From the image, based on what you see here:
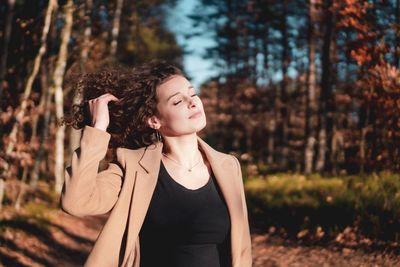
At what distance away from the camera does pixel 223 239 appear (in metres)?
2.42

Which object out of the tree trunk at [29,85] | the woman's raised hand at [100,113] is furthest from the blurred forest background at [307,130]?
the woman's raised hand at [100,113]

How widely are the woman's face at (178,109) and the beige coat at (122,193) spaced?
0.49ft

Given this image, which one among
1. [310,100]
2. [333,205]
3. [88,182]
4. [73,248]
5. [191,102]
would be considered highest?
[191,102]

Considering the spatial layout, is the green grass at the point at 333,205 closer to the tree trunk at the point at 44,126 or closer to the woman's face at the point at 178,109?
the woman's face at the point at 178,109

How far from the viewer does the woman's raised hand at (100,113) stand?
2256 mm

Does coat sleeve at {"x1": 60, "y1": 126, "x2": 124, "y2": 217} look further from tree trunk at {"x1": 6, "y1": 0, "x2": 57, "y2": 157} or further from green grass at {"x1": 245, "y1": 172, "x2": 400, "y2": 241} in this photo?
tree trunk at {"x1": 6, "y1": 0, "x2": 57, "y2": 157}

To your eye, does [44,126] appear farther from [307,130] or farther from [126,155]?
[126,155]

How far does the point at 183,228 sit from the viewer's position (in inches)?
90.1

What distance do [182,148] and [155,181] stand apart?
0.94 feet

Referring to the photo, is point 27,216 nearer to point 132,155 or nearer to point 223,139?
point 132,155

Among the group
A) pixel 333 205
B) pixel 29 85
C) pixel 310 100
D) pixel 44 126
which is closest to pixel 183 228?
pixel 333 205

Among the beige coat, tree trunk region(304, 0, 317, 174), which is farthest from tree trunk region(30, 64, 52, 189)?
the beige coat

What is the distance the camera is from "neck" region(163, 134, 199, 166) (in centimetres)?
254

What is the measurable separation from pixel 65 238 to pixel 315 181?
606 centimetres
